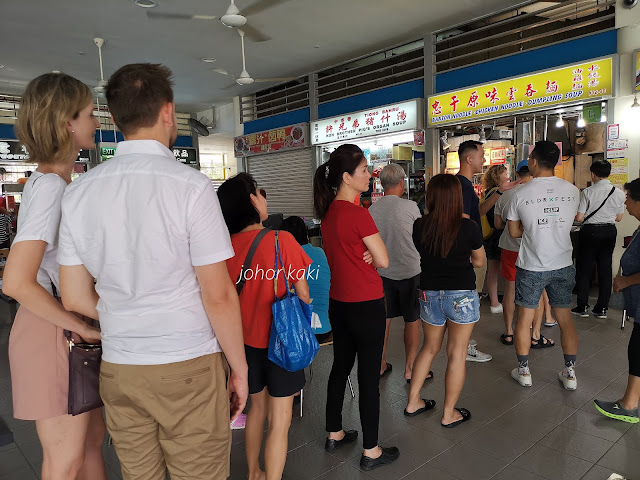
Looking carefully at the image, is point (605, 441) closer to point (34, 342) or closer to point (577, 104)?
point (34, 342)

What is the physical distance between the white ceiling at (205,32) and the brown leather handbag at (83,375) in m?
5.43

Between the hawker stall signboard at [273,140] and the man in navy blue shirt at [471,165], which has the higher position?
the hawker stall signboard at [273,140]

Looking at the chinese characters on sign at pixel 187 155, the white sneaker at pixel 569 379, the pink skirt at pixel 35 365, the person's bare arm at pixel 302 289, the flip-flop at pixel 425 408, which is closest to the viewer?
the pink skirt at pixel 35 365

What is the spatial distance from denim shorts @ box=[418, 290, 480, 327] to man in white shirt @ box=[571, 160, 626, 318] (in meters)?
3.07

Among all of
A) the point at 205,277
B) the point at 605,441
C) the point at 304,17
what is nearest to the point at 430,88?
the point at 304,17

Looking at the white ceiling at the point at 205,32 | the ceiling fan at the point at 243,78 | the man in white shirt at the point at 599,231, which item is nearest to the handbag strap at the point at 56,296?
the man in white shirt at the point at 599,231

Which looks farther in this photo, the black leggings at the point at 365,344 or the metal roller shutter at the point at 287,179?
the metal roller shutter at the point at 287,179

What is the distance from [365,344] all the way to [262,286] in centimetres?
74

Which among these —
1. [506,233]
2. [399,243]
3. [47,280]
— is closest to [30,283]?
[47,280]

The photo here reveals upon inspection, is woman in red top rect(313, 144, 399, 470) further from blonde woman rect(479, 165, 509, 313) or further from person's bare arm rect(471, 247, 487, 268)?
blonde woman rect(479, 165, 509, 313)

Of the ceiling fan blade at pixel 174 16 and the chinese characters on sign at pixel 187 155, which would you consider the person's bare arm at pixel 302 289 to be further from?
the chinese characters on sign at pixel 187 155

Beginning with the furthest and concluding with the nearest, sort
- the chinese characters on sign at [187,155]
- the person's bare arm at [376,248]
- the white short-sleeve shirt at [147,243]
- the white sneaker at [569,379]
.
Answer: the chinese characters on sign at [187,155]
the white sneaker at [569,379]
the person's bare arm at [376,248]
the white short-sleeve shirt at [147,243]

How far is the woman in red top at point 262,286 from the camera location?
1862 millimetres

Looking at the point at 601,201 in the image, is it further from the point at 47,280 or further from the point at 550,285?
the point at 47,280
